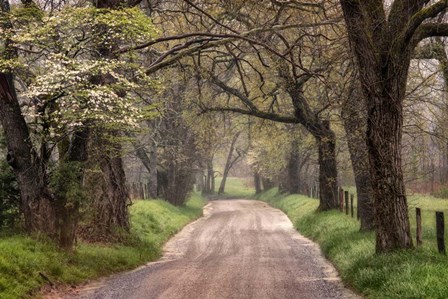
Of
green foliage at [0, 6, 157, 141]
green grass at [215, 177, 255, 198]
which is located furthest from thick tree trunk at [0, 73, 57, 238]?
green grass at [215, 177, 255, 198]

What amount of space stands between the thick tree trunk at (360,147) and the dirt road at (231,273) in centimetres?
205

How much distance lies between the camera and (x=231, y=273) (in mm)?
12219

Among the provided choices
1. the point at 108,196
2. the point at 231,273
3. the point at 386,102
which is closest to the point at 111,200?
the point at 108,196

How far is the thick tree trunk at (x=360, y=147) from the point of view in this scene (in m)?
14.6

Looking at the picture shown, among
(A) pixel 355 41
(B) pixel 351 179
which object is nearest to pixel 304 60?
(A) pixel 355 41

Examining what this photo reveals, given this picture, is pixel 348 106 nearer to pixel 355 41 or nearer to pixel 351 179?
pixel 355 41

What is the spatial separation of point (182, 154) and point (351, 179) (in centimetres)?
2195

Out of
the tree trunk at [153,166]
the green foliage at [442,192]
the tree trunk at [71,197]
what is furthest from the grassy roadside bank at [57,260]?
the green foliage at [442,192]

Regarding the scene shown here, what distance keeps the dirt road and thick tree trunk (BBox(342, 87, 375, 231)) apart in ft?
6.72

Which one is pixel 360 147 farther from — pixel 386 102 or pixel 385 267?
pixel 385 267

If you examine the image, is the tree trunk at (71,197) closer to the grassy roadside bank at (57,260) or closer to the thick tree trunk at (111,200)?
the grassy roadside bank at (57,260)

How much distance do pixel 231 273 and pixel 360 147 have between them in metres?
5.70

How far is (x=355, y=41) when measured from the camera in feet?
37.4

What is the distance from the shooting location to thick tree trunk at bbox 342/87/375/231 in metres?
14.6
